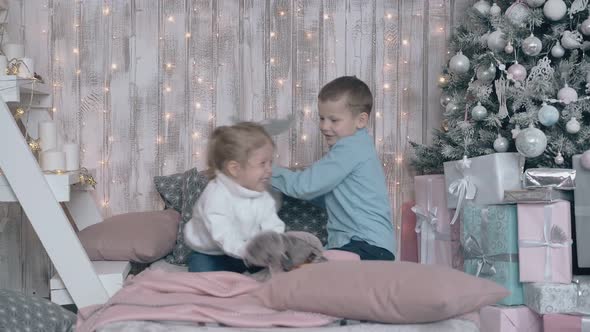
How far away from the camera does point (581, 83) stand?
283 cm

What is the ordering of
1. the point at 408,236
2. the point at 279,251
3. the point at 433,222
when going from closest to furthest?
the point at 279,251 < the point at 433,222 < the point at 408,236

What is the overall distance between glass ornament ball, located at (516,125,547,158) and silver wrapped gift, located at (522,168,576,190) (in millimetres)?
65

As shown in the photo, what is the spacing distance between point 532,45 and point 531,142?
1.22 ft

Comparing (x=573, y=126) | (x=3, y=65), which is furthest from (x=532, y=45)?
(x=3, y=65)

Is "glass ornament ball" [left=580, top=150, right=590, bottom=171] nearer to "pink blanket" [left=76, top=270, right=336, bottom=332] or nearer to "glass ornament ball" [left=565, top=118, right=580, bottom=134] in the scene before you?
"glass ornament ball" [left=565, top=118, right=580, bottom=134]

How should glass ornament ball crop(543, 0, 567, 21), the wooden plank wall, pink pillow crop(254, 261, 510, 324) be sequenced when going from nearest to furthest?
pink pillow crop(254, 261, 510, 324) < glass ornament ball crop(543, 0, 567, 21) < the wooden plank wall

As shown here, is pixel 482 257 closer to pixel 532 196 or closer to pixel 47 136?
pixel 532 196

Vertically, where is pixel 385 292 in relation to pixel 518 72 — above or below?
below

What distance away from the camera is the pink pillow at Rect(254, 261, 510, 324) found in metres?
1.78

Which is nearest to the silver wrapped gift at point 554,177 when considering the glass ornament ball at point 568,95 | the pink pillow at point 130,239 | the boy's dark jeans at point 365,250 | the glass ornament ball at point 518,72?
the glass ornament ball at point 568,95

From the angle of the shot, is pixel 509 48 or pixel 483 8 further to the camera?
pixel 483 8

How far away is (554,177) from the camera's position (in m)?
2.71

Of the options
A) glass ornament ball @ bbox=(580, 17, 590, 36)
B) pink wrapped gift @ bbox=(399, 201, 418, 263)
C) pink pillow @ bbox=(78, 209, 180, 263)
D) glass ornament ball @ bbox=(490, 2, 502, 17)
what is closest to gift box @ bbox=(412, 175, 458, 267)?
pink wrapped gift @ bbox=(399, 201, 418, 263)

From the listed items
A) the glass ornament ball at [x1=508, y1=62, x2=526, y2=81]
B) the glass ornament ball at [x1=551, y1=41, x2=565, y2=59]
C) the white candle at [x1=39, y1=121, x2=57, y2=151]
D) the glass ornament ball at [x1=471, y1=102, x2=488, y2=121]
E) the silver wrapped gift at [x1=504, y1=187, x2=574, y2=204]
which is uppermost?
the glass ornament ball at [x1=551, y1=41, x2=565, y2=59]
